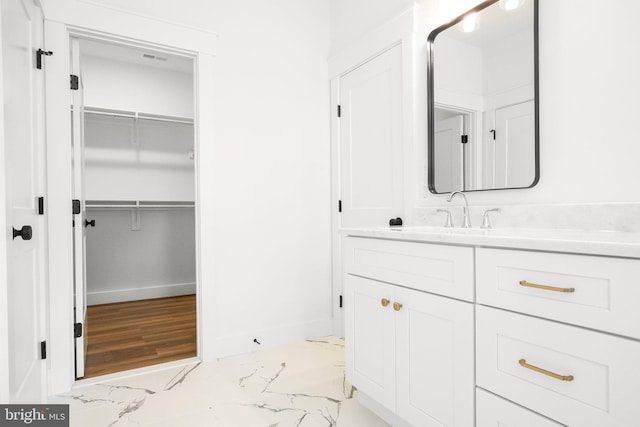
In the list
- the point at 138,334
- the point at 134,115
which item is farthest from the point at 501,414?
the point at 134,115

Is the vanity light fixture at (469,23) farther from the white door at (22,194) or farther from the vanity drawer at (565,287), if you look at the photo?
the white door at (22,194)

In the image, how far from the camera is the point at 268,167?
2662 mm

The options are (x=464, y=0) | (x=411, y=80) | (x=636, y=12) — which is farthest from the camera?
(x=411, y=80)

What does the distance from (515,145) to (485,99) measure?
0.30 metres

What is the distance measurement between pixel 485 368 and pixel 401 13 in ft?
6.59

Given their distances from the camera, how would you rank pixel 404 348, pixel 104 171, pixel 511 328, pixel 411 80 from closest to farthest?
pixel 511 328 < pixel 404 348 < pixel 411 80 < pixel 104 171

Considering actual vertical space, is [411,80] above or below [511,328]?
above

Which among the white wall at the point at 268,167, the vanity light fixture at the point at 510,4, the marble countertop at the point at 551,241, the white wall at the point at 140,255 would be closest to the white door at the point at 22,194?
the white wall at the point at 268,167

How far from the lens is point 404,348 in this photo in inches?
56.2

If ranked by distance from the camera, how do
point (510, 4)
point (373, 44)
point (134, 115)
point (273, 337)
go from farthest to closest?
point (134, 115), point (273, 337), point (373, 44), point (510, 4)

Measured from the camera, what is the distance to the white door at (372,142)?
2322 mm

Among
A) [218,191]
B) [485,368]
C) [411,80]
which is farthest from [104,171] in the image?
[485,368]

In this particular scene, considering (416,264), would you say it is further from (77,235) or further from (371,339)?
(77,235)

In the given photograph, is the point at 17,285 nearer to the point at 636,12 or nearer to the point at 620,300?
the point at 620,300
